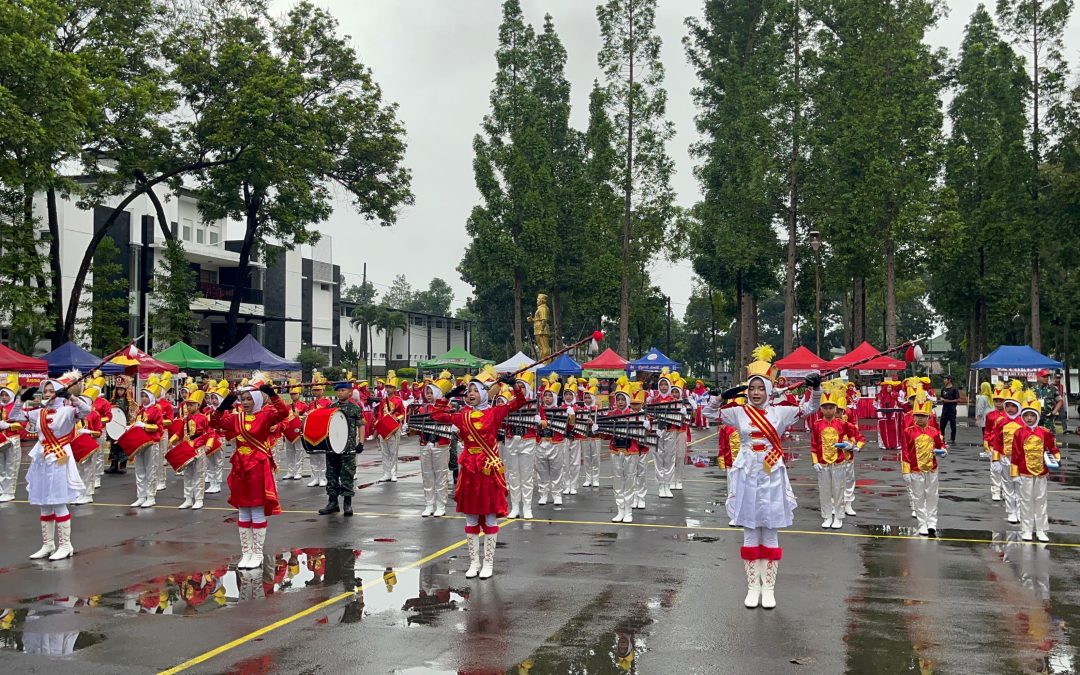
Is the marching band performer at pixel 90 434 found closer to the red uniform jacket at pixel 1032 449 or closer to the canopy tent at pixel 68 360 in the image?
the canopy tent at pixel 68 360

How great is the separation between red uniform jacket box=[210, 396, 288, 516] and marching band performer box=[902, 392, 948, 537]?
356 inches

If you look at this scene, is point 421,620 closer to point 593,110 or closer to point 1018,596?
point 1018,596

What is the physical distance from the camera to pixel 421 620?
27.9 ft

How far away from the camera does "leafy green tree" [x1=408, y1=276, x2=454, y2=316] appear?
14850cm

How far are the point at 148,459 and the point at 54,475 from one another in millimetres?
5146

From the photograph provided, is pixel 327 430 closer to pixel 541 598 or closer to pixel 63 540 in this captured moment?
pixel 63 540

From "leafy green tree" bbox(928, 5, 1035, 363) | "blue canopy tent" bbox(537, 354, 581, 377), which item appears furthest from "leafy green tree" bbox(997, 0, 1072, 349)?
"blue canopy tent" bbox(537, 354, 581, 377)

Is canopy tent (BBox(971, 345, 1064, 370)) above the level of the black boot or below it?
above

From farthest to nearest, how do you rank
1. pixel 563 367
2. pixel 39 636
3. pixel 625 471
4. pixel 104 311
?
pixel 563 367 → pixel 104 311 → pixel 625 471 → pixel 39 636

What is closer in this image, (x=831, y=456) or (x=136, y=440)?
(x=831, y=456)

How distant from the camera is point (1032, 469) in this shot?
13.1 meters

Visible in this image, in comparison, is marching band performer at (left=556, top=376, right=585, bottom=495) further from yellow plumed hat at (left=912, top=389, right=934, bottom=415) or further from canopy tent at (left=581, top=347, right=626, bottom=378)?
canopy tent at (left=581, top=347, right=626, bottom=378)

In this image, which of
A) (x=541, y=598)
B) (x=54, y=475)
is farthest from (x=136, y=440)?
(x=541, y=598)

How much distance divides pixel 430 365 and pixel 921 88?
26287mm
